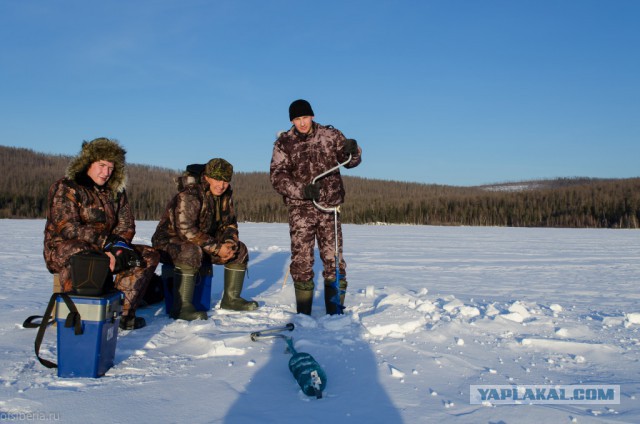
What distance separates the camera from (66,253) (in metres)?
3.36

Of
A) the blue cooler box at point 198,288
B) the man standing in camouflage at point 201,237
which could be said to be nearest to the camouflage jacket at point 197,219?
the man standing in camouflage at point 201,237

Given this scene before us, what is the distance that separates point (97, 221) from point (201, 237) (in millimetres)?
926

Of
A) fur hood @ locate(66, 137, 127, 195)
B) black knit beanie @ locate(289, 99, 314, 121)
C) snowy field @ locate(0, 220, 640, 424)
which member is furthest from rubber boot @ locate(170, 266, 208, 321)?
black knit beanie @ locate(289, 99, 314, 121)

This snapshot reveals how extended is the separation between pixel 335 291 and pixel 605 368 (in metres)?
2.13

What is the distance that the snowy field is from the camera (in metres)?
2.14

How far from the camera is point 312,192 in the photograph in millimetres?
4129

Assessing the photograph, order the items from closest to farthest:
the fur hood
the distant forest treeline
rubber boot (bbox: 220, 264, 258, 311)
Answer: the fur hood, rubber boot (bbox: 220, 264, 258, 311), the distant forest treeline

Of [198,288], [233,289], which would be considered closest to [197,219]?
[198,288]

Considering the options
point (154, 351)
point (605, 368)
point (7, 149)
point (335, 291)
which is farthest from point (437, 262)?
point (7, 149)

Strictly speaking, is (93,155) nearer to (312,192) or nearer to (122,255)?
(122,255)

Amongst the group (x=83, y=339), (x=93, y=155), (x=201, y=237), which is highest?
(x=93, y=155)

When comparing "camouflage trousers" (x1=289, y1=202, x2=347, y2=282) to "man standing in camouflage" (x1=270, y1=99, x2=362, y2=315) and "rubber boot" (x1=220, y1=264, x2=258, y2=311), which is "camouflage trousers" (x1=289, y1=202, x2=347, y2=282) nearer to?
"man standing in camouflage" (x1=270, y1=99, x2=362, y2=315)

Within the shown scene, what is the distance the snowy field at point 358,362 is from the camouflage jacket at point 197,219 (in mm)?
697

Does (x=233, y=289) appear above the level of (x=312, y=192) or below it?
below
